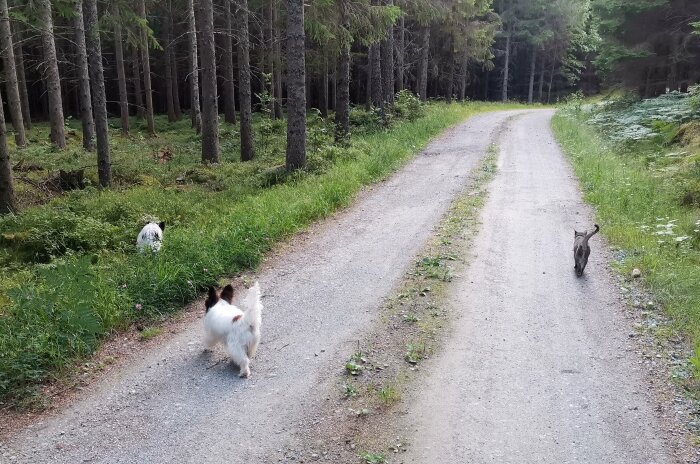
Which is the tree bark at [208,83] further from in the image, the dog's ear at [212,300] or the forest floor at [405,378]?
the dog's ear at [212,300]

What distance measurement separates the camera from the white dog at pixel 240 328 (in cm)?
549

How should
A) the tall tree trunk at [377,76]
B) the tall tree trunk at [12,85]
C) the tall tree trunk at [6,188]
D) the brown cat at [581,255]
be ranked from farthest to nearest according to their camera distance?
the tall tree trunk at [377,76] < the tall tree trunk at [12,85] < the tall tree trunk at [6,188] < the brown cat at [581,255]

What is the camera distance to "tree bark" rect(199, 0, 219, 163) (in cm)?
1545

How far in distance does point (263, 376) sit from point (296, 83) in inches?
365

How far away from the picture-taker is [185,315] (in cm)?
693

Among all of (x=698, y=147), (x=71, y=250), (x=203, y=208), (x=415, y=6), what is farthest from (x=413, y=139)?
(x=71, y=250)

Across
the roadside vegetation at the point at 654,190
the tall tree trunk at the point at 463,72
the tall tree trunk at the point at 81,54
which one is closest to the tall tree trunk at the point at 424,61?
the tall tree trunk at the point at 463,72

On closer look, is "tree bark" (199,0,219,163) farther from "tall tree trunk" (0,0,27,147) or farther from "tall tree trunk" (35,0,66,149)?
"tall tree trunk" (0,0,27,147)

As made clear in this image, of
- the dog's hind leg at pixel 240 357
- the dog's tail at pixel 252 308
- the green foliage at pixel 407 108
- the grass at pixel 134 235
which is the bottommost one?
the dog's hind leg at pixel 240 357

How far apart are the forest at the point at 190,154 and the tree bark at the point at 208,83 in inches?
1.8

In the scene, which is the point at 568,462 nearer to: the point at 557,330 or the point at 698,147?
the point at 557,330

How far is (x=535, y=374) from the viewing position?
220 inches

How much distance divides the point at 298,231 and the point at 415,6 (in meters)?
18.3

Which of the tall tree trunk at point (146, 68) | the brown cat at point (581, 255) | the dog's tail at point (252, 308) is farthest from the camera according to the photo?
the tall tree trunk at point (146, 68)
